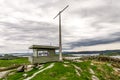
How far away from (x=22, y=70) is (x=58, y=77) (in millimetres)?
14812

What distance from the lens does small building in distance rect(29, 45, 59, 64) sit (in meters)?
58.5

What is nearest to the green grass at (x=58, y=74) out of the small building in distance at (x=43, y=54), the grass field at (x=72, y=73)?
the grass field at (x=72, y=73)

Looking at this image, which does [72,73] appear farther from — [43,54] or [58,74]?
[43,54]

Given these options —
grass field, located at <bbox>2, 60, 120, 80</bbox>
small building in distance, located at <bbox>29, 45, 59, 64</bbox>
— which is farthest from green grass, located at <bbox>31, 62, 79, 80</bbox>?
small building in distance, located at <bbox>29, 45, 59, 64</bbox>

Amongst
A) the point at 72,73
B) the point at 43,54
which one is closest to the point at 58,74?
the point at 72,73

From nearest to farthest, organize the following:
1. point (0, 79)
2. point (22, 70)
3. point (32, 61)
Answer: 1. point (0, 79)
2. point (22, 70)
3. point (32, 61)

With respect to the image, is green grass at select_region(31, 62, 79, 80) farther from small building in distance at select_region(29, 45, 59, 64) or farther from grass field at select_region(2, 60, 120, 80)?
small building in distance at select_region(29, 45, 59, 64)

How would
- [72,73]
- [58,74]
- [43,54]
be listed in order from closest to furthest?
[58,74] → [72,73] → [43,54]

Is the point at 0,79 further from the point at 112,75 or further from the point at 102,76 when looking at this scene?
the point at 112,75

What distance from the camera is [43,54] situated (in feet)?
200

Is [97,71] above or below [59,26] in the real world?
below

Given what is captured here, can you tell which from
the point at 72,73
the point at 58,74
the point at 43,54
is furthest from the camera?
the point at 43,54

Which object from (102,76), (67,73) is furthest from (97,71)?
(67,73)

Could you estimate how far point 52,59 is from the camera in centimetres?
6238
